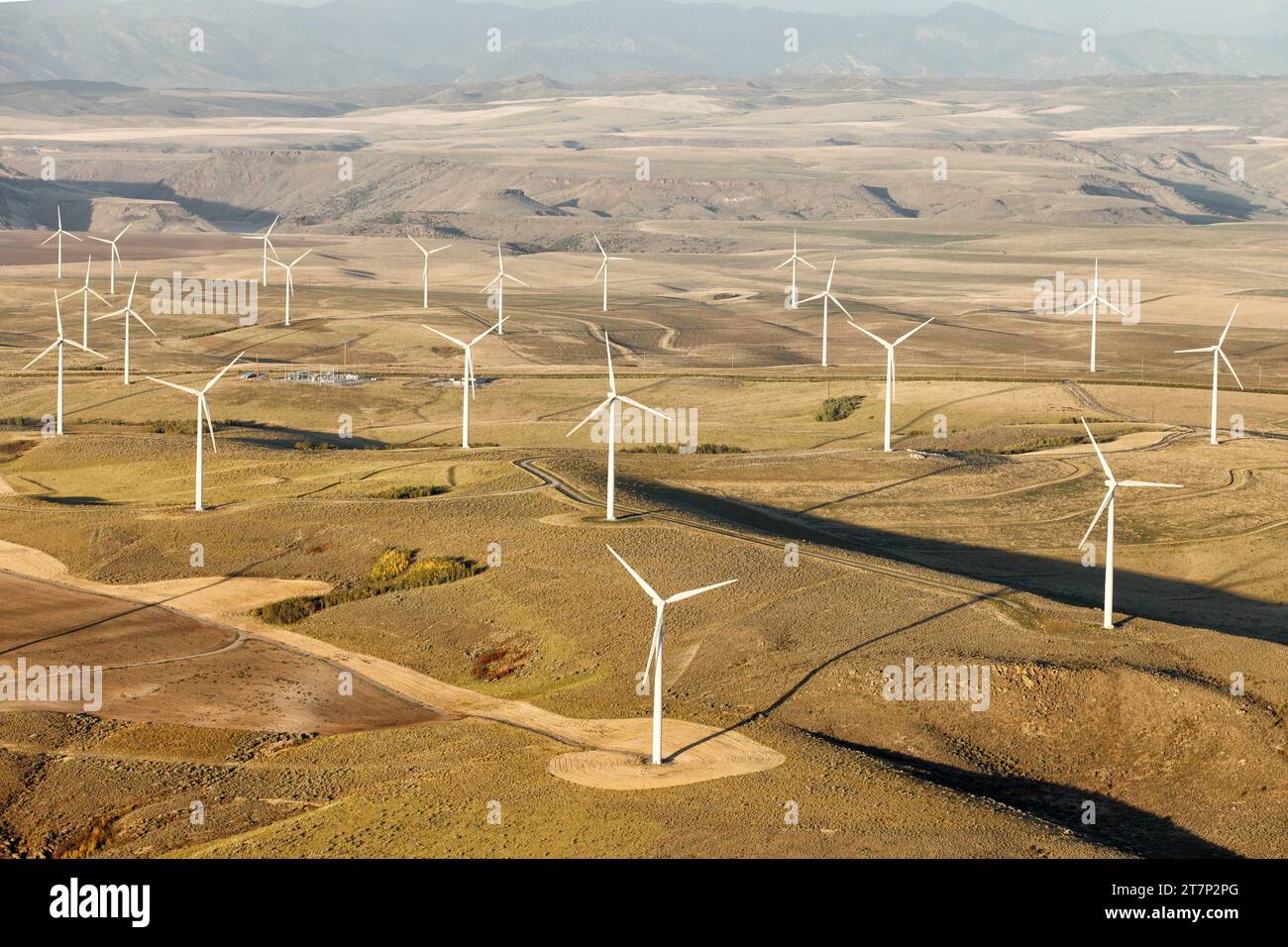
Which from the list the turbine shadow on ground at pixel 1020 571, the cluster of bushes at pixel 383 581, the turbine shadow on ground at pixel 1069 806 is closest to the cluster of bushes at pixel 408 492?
the turbine shadow on ground at pixel 1020 571

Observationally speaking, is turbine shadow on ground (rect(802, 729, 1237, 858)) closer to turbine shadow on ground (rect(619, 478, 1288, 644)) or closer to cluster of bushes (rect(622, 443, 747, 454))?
turbine shadow on ground (rect(619, 478, 1288, 644))

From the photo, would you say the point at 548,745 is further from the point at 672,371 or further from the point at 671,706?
the point at 672,371

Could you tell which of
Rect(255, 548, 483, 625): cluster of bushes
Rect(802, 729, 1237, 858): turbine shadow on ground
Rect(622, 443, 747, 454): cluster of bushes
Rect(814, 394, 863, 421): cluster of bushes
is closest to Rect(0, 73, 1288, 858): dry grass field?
Rect(802, 729, 1237, 858): turbine shadow on ground
